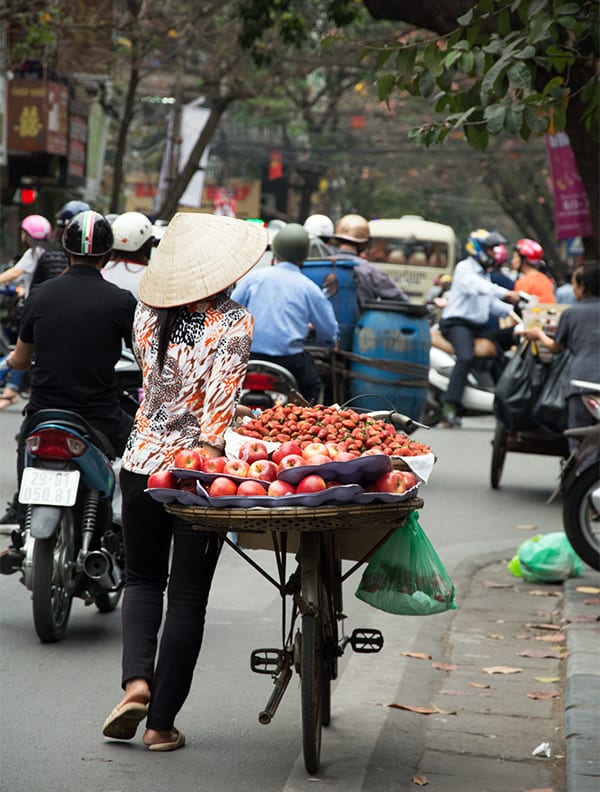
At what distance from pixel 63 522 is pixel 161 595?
1.42 metres

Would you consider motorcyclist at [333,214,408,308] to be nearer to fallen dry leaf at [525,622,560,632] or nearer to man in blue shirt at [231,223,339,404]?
man in blue shirt at [231,223,339,404]

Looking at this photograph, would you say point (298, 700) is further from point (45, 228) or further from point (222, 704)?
point (45, 228)

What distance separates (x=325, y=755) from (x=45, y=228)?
819cm

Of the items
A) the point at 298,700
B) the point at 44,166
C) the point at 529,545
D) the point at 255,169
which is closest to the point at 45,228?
the point at 529,545

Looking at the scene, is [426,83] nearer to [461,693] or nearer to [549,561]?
[461,693]

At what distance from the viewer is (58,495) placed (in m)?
6.33

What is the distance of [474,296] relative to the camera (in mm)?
14805

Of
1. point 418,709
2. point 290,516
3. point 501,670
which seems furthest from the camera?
point 501,670

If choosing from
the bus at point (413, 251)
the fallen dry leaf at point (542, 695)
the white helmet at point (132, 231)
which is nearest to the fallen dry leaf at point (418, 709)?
the fallen dry leaf at point (542, 695)

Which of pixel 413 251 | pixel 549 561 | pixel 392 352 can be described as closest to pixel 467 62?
pixel 549 561

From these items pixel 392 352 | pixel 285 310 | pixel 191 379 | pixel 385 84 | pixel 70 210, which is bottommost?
pixel 392 352

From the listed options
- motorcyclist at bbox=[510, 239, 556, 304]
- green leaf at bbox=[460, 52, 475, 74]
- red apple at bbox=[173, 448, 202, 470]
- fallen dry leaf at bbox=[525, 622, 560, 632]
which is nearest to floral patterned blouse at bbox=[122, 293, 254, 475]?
red apple at bbox=[173, 448, 202, 470]

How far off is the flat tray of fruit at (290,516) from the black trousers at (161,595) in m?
0.38

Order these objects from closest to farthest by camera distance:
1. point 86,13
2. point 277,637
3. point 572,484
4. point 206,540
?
point 206,540 < point 277,637 < point 572,484 < point 86,13
